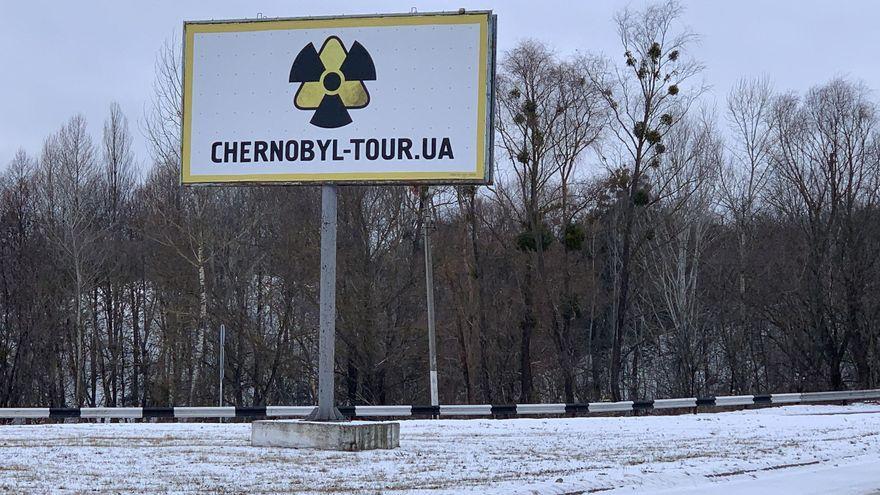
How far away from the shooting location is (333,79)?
58.3 ft

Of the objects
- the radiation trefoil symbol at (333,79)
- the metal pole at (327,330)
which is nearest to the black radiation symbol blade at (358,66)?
the radiation trefoil symbol at (333,79)

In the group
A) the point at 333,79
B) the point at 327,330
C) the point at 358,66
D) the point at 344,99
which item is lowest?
the point at 327,330

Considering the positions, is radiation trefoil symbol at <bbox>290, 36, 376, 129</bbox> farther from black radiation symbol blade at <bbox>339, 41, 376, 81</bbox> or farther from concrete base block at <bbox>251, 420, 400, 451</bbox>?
concrete base block at <bbox>251, 420, 400, 451</bbox>

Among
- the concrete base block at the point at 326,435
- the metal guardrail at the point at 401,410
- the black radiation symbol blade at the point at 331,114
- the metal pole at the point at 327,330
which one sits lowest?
the metal guardrail at the point at 401,410

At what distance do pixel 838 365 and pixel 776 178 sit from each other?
491 inches

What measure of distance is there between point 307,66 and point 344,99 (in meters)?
0.81

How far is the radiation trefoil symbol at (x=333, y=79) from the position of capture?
58.0 feet

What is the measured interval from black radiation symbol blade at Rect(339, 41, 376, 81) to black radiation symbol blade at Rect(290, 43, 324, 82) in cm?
37

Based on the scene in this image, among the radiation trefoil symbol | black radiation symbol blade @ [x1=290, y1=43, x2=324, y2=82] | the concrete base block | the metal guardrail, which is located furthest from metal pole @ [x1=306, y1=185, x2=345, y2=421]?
the metal guardrail

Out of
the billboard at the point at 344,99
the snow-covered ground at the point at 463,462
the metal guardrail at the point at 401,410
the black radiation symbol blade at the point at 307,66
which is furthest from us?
the metal guardrail at the point at 401,410

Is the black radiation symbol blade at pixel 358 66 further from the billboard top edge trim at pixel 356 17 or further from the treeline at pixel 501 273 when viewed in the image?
the treeline at pixel 501 273

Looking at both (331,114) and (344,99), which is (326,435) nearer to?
(331,114)

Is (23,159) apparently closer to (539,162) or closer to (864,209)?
(539,162)

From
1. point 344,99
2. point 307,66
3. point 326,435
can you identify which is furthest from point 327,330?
point 307,66
